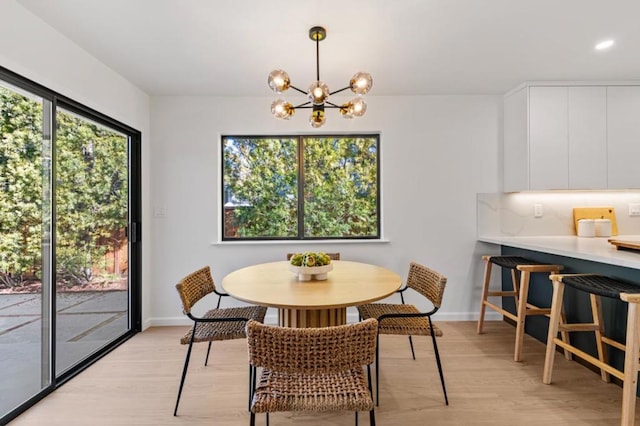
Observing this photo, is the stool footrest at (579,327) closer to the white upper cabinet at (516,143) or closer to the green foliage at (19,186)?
the white upper cabinet at (516,143)

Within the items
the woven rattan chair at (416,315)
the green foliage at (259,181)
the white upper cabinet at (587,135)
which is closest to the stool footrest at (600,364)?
the woven rattan chair at (416,315)

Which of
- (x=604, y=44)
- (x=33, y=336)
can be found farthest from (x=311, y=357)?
(x=604, y=44)

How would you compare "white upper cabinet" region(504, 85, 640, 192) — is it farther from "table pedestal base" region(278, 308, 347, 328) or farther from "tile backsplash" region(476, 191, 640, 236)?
"table pedestal base" region(278, 308, 347, 328)

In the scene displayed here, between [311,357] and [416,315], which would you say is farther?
[416,315]

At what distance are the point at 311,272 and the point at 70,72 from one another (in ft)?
6.99

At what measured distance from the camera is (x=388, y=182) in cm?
335

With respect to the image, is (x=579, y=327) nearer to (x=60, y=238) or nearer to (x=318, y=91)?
(x=318, y=91)

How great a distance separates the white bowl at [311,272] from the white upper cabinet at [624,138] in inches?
114

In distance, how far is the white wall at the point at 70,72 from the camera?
5.97ft

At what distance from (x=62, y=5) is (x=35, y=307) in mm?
1786

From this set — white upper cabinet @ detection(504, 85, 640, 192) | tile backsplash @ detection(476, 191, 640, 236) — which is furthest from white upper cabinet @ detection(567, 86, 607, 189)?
tile backsplash @ detection(476, 191, 640, 236)

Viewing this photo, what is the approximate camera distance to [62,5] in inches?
73.6

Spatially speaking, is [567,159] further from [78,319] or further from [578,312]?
[78,319]

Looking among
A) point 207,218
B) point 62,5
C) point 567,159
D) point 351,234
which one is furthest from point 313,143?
point 567,159
